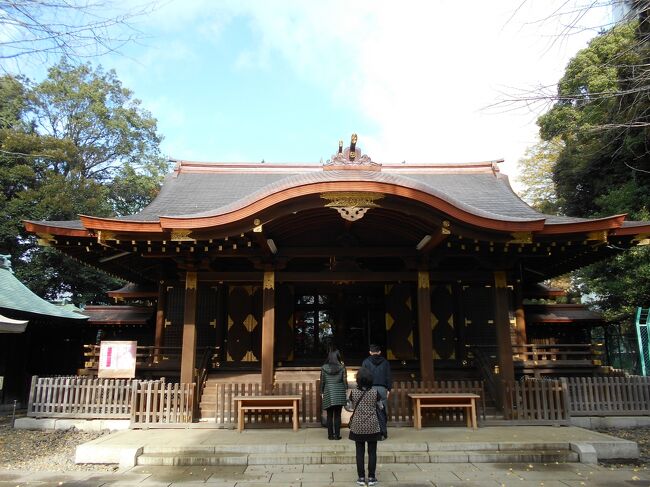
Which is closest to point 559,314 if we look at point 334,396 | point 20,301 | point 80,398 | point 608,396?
point 608,396

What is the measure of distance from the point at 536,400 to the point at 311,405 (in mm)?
4419

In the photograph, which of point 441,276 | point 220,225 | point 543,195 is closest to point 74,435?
point 220,225

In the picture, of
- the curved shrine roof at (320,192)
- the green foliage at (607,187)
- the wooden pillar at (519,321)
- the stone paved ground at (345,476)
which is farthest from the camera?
the green foliage at (607,187)

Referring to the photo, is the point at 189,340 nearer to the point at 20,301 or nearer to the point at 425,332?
the point at 425,332

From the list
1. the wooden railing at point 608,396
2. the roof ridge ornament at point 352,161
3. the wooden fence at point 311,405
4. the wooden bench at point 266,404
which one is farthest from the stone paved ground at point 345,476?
the roof ridge ornament at point 352,161

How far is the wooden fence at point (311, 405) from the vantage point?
336 inches

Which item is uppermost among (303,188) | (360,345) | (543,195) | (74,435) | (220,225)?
(543,195)

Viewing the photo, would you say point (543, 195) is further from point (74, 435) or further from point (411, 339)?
point (74, 435)

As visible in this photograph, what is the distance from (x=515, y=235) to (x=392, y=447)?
14.6 ft

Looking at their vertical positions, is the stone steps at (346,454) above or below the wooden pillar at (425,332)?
below

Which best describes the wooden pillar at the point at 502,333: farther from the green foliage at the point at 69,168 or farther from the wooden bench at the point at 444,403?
the green foliage at the point at 69,168

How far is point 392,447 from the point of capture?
691cm

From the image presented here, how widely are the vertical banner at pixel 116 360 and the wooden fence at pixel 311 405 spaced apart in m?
2.01

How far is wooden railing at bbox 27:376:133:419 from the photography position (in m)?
9.20
